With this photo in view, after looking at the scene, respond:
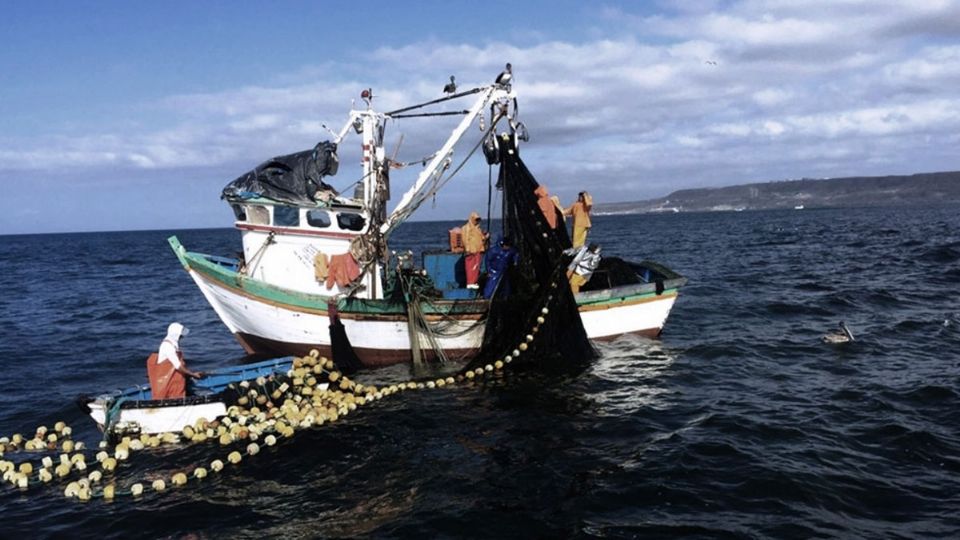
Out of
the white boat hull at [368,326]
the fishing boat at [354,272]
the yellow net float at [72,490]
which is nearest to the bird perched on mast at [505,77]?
the fishing boat at [354,272]

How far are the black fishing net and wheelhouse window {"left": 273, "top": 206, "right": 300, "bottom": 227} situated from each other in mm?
4818

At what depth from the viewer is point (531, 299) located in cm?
1401

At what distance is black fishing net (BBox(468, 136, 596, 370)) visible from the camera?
13.9 meters

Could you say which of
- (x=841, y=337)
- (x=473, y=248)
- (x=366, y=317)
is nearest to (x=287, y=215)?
(x=366, y=317)

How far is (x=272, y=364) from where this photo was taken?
1338cm

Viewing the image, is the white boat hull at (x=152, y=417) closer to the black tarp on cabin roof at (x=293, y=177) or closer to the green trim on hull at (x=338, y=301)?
the green trim on hull at (x=338, y=301)

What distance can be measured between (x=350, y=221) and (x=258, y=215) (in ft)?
7.21

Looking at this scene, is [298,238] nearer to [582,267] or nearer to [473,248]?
[473,248]

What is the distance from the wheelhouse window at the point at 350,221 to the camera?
1525cm

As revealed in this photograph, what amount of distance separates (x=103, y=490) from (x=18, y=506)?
1071 mm

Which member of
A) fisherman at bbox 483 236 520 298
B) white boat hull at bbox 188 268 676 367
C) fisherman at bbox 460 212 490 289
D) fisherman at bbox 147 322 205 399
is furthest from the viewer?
fisherman at bbox 460 212 490 289

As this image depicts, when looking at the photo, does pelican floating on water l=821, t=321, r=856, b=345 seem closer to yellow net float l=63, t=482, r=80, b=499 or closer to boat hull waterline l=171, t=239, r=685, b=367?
boat hull waterline l=171, t=239, r=685, b=367

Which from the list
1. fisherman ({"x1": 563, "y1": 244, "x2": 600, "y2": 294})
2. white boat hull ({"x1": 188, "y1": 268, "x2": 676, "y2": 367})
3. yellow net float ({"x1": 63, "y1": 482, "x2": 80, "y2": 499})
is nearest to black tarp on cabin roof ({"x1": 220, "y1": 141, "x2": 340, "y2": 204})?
white boat hull ({"x1": 188, "y1": 268, "x2": 676, "y2": 367})

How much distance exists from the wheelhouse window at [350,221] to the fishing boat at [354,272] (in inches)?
0.9
